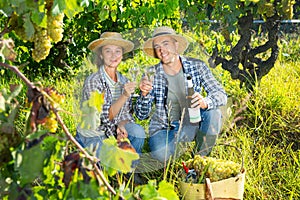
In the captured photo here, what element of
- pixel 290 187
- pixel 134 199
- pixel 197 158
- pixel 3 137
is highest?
pixel 3 137

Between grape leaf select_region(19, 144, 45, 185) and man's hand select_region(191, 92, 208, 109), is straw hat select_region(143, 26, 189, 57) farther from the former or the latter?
grape leaf select_region(19, 144, 45, 185)

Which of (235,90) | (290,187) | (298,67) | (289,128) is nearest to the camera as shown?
(290,187)

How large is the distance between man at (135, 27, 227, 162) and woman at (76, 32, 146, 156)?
4.9 inches

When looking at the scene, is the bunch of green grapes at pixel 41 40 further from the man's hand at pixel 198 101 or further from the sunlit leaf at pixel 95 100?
the man's hand at pixel 198 101

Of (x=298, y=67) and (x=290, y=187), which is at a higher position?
(x=298, y=67)

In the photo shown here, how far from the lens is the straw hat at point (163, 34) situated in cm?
374

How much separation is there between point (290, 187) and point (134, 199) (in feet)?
6.93

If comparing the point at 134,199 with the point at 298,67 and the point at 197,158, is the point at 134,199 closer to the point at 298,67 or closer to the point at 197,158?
the point at 197,158

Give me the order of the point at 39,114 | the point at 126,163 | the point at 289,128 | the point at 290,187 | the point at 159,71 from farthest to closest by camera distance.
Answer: the point at 289,128
the point at 159,71
the point at 290,187
the point at 126,163
the point at 39,114

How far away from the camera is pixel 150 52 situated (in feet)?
12.6

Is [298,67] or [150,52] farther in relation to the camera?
[298,67]

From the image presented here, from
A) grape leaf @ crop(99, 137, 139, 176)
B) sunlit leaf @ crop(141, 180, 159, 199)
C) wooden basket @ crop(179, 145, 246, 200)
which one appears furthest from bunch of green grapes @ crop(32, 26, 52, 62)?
wooden basket @ crop(179, 145, 246, 200)

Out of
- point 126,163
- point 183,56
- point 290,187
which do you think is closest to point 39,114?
point 126,163

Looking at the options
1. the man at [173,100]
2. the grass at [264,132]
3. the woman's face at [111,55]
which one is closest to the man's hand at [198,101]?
the man at [173,100]
